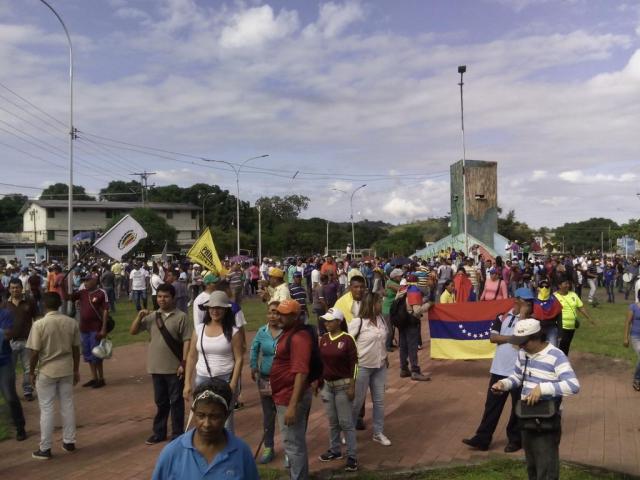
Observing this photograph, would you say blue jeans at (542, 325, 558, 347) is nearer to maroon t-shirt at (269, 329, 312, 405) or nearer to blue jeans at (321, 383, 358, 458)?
blue jeans at (321, 383, 358, 458)

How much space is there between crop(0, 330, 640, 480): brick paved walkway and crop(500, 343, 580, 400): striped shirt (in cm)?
167

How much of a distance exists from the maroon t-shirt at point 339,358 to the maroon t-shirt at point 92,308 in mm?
4666

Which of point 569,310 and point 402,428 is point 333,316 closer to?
point 402,428

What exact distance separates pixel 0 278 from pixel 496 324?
16.2 metres

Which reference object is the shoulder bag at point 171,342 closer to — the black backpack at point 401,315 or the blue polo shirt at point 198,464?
the blue polo shirt at point 198,464

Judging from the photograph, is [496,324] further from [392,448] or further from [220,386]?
[220,386]

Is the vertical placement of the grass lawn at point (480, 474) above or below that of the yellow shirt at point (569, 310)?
below

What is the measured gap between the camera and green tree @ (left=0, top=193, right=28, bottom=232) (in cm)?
8125

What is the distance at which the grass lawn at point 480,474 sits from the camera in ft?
17.2

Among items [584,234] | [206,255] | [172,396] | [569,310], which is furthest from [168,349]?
[584,234]

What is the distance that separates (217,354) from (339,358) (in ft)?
3.59

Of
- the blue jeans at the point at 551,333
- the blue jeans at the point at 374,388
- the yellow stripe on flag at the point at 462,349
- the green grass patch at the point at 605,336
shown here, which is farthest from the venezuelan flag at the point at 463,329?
the blue jeans at the point at 374,388

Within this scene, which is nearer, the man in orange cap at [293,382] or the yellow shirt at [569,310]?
the man in orange cap at [293,382]

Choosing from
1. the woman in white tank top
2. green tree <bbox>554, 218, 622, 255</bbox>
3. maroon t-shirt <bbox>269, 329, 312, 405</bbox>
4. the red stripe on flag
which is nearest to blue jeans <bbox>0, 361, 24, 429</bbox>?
the woman in white tank top
